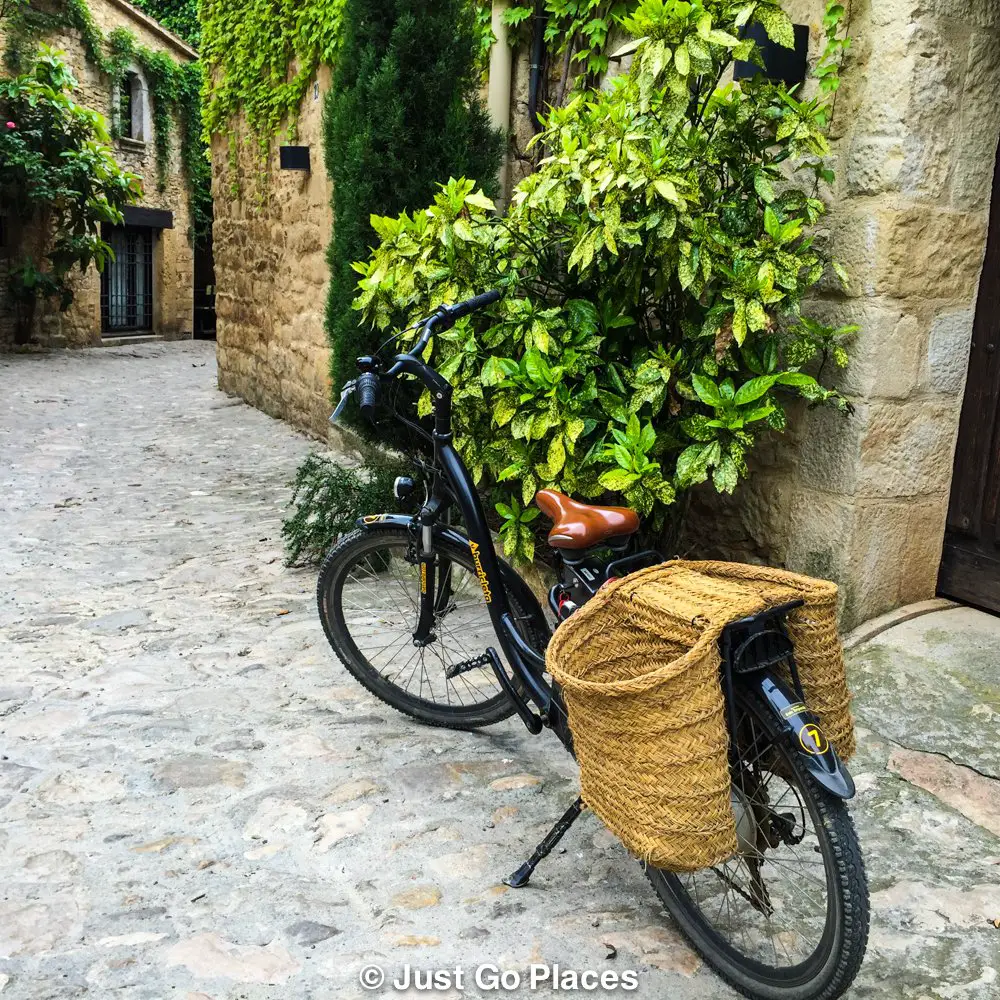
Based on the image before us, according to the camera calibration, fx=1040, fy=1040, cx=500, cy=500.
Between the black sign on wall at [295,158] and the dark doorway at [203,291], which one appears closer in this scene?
the black sign on wall at [295,158]

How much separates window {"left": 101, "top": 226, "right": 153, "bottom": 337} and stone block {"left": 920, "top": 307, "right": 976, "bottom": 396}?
17145 mm

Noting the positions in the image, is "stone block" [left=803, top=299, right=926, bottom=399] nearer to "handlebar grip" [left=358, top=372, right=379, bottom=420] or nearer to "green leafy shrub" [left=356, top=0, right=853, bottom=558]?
"green leafy shrub" [left=356, top=0, right=853, bottom=558]

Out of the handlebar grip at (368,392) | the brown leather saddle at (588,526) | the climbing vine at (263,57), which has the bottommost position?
the brown leather saddle at (588,526)

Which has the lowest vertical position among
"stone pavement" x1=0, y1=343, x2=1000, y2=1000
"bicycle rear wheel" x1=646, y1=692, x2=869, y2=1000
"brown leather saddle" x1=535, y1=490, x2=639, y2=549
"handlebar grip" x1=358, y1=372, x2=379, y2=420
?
"stone pavement" x1=0, y1=343, x2=1000, y2=1000

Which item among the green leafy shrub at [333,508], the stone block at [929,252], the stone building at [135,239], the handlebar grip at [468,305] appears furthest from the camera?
the stone building at [135,239]

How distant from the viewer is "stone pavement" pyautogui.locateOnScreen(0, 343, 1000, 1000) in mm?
2182

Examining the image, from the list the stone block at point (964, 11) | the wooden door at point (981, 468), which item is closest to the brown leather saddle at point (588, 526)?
the wooden door at point (981, 468)

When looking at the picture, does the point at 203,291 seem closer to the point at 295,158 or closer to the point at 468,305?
the point at 295,158

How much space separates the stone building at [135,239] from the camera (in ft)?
53.8

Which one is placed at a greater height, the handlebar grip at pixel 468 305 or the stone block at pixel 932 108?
the stone block at pixel 932 108

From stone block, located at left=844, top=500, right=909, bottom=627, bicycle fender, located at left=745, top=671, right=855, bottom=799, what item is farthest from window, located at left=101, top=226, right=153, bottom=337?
bicycle fender, located at left=745, top=671, right=855, bottom=799

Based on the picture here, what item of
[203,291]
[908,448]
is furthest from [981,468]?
[203,291]

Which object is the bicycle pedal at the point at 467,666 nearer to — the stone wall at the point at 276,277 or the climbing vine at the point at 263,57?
the stone wall at the point at 276,277

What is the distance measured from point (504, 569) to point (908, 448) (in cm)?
138
